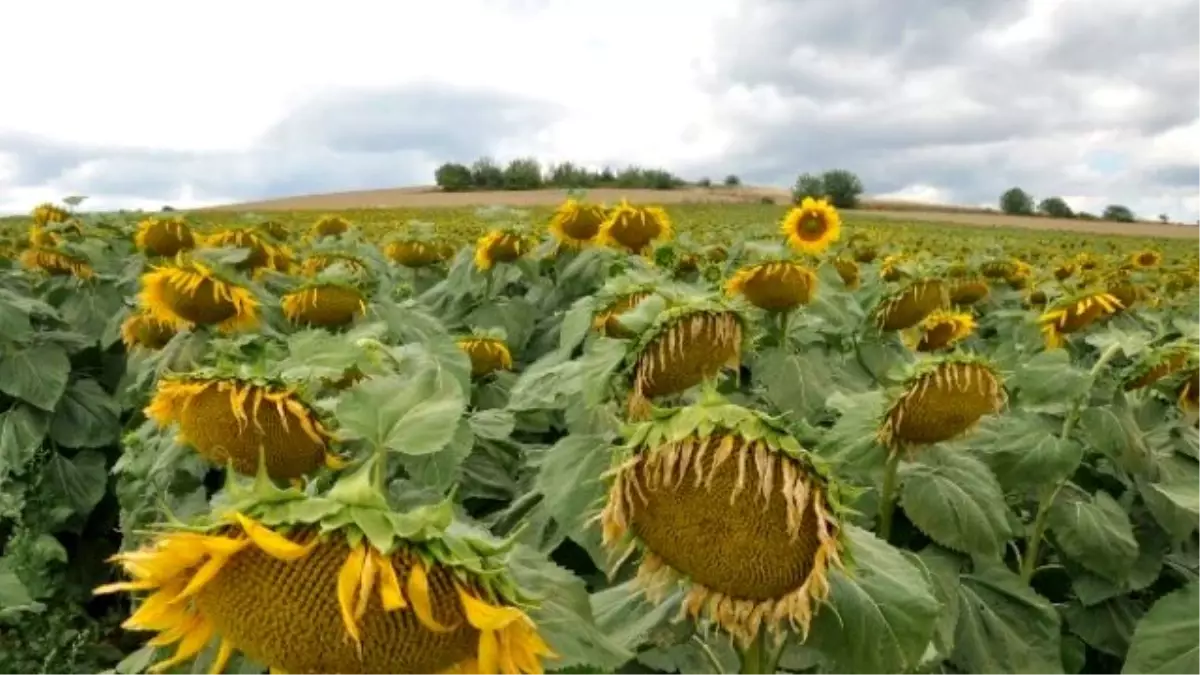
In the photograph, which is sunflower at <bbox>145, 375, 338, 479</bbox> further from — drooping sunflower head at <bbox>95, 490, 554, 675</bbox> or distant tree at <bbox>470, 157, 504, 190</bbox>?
distant tree at <bbox>470, 157, 504, 190</bbox>

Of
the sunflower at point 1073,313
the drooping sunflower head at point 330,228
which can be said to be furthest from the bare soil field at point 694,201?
the sunflower at point 1073,313

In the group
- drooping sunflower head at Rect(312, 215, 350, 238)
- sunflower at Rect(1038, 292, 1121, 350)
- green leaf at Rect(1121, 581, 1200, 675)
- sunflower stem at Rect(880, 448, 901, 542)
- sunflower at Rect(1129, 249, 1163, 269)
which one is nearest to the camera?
green leaf at Rect(1121, 581, 1200, 675)

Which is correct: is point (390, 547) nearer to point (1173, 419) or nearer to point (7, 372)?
point (1173, 419)

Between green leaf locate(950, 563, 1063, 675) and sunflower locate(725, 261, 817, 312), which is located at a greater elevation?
sunflower locate(725, 261, 817, 312)

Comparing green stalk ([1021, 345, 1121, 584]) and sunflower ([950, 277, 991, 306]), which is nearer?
green stalk ([1021, 345, 1121, 584])

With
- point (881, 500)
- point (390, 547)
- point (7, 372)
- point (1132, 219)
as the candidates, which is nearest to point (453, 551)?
point (390, 547)

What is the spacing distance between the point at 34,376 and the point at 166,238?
723 millimetres

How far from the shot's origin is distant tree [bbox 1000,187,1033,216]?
55594 mm

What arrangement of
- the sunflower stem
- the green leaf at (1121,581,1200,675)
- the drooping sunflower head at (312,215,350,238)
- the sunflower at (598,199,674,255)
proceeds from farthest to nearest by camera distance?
the drooping sunflower head at (312,215,350,238)
the sunflower at (598,199,674,255)
the sunflower stem
the green leaf at (1121,581,1200,675)

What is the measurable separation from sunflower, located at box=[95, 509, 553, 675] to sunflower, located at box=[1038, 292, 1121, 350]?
2.91m

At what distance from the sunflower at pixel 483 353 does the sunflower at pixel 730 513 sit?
1.73 m

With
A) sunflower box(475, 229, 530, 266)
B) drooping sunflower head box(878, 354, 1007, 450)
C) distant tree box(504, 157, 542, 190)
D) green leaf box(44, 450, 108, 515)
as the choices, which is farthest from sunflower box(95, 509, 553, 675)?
distant tree box(504, 157, 542, 190)

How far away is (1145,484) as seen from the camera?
272 centimetres

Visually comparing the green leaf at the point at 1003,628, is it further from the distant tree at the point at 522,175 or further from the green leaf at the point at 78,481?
the distant tree at the point at 522,175
